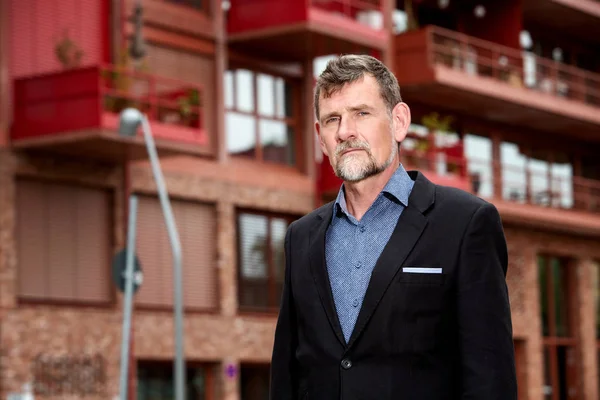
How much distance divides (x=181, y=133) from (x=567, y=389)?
1897cm

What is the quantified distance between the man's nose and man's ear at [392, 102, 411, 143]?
165 millimetres

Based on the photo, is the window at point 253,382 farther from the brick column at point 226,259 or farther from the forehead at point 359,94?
the forehead at point 359,94

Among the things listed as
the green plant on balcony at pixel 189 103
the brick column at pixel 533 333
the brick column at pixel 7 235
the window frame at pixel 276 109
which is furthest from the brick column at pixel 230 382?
the brick column at pixel 533 333

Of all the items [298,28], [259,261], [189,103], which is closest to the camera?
[189,103]

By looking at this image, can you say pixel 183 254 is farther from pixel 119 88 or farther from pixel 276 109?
pixel 276 109

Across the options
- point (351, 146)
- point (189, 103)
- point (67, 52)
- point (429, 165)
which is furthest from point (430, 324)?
point (429, 165)

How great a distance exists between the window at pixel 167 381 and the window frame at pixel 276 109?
16.3 feet

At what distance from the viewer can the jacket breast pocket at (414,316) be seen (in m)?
4.47

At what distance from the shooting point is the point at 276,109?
34188 mm

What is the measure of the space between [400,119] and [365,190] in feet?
0.84

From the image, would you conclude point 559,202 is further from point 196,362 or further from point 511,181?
point 196,362

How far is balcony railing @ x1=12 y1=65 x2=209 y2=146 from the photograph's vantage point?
2670 centimetres

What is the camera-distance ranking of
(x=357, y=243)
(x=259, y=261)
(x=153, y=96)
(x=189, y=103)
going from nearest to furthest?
(x=357, y=243), (x=153, y=96), (x=189, y=103), (x=259, y=261)

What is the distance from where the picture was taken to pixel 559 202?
42.4 meters
